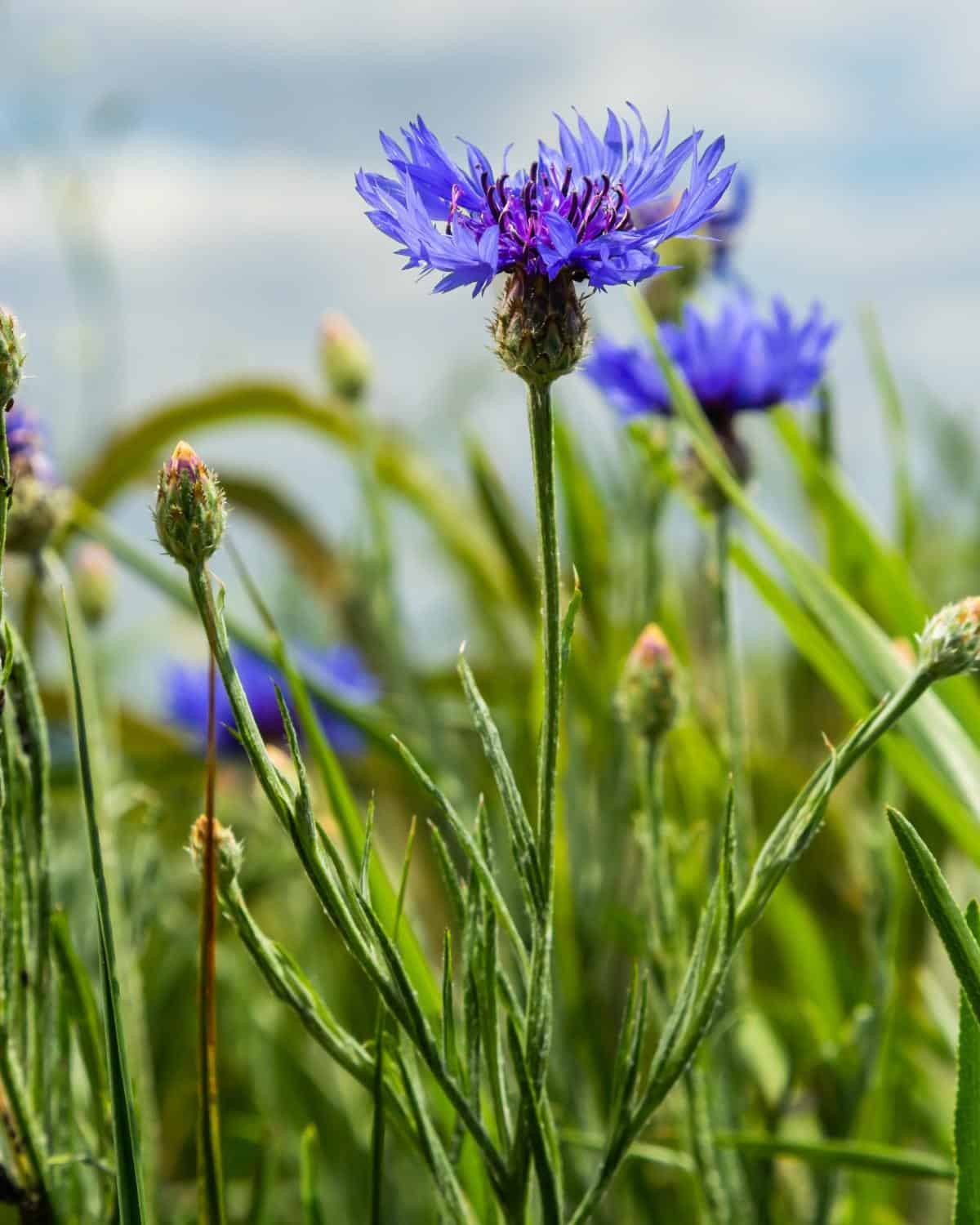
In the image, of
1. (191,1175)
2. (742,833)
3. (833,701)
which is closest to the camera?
(742,833)

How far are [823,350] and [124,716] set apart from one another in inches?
27.9

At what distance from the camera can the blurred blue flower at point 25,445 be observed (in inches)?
21.7

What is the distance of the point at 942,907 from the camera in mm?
317

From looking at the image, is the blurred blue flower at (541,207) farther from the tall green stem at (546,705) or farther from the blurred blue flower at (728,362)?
the blurred blue flower at (728,362)

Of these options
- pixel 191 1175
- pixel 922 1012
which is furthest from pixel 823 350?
pixel 191 1175

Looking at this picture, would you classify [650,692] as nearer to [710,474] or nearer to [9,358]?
[710,474]

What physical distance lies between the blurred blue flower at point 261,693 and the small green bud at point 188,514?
2.41ft

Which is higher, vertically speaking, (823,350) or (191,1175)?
(823,350)

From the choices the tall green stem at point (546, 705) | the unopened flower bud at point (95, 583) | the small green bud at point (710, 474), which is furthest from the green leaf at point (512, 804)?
the unopened flower bud at point (95, 583)

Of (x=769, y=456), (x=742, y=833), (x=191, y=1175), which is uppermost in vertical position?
(x=769, y=456)

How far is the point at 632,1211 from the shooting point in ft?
2.23

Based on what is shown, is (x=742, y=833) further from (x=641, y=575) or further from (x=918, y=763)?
(x=641, y=575)

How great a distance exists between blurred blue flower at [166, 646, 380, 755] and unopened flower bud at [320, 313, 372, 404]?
0.74 ft

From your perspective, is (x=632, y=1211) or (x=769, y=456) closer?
(x=632, y=1211)
